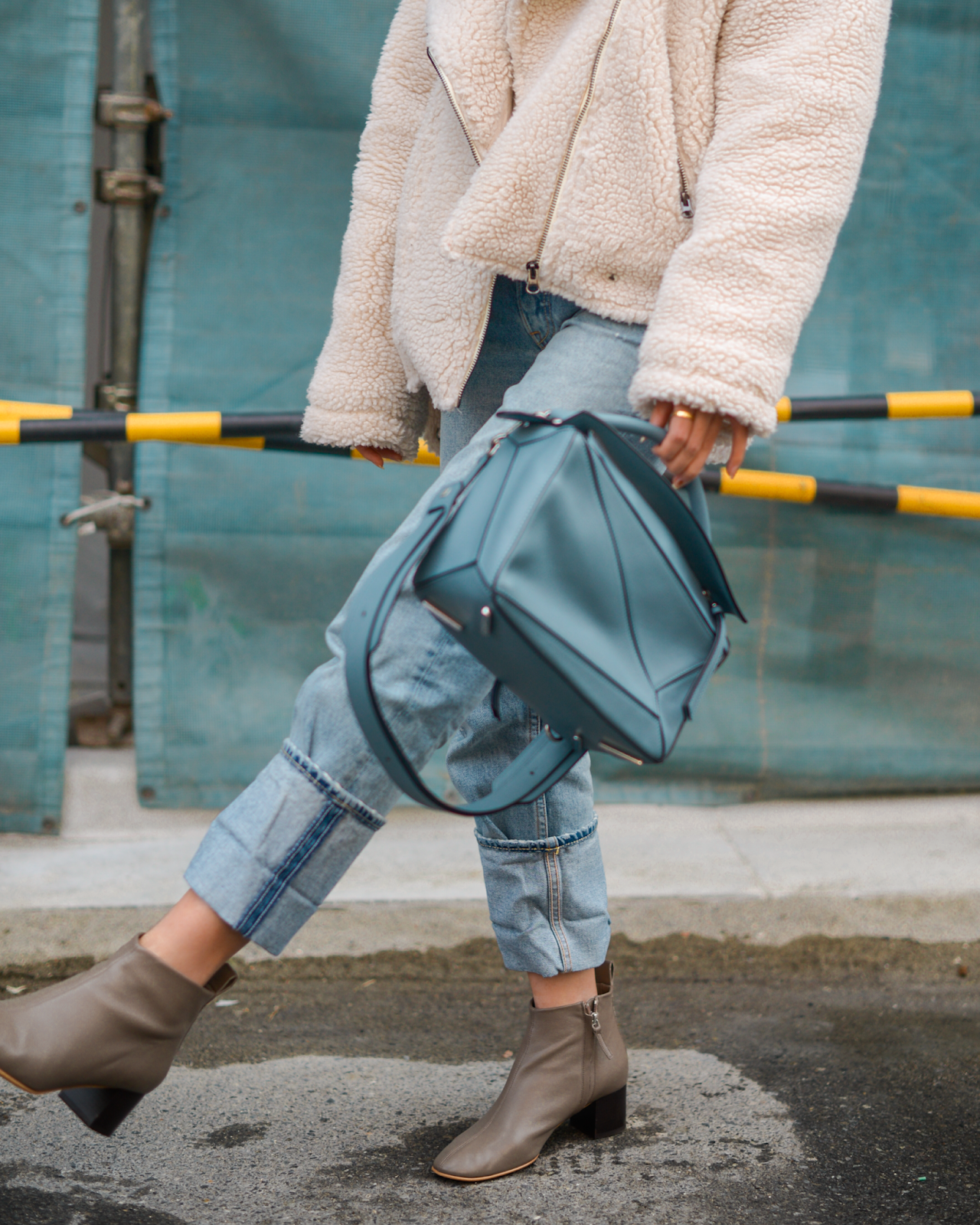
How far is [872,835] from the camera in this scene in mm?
2990

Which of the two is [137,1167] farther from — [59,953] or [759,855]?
[759,855]

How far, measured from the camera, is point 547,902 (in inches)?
65.1

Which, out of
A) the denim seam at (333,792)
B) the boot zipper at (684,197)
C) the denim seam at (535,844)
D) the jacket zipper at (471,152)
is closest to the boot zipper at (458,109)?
the jacket zipper at (471,152)

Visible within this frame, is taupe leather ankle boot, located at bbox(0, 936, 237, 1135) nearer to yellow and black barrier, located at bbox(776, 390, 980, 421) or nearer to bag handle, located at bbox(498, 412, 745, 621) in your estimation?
bag handle, located at bbox(498, 412, 745, 621)

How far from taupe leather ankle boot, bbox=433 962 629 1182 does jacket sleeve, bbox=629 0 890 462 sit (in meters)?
0.85

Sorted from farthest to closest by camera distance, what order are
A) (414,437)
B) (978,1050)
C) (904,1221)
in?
(978,1050) → (414,437) → (904,1221)

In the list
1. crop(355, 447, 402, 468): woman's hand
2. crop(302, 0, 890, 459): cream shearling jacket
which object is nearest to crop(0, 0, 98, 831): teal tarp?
crop(355, 447, 402, 468): woman's hand

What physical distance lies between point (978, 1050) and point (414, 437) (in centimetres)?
137

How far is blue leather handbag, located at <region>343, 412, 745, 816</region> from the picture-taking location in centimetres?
120

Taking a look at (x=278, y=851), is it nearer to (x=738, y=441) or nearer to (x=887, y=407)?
(x=738, y=441)

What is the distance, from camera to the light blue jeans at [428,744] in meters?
1.31

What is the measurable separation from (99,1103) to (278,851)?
35cm

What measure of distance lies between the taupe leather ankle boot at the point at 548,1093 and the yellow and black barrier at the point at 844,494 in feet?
4.50

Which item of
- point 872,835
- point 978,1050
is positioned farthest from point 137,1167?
point 872,835
